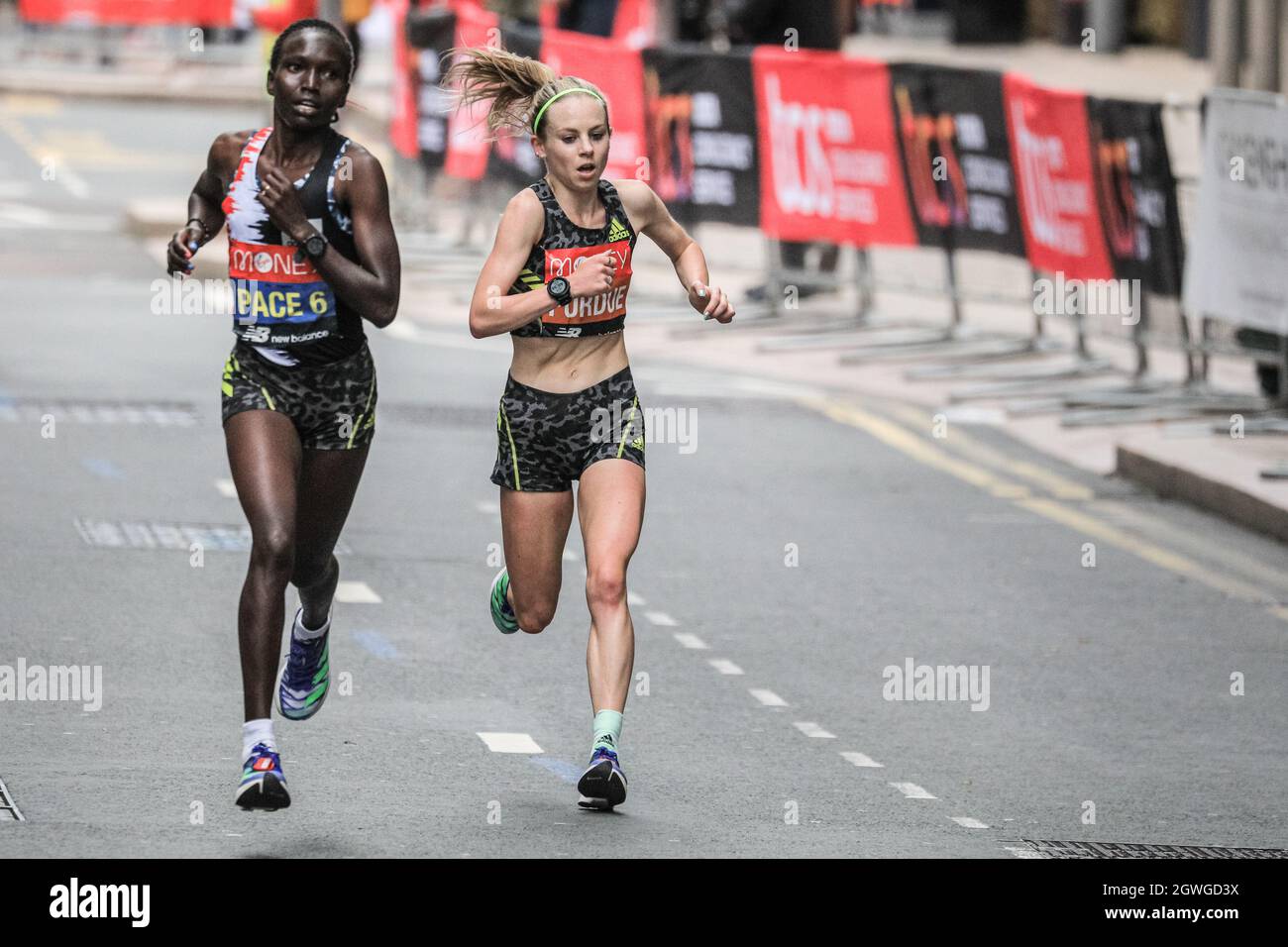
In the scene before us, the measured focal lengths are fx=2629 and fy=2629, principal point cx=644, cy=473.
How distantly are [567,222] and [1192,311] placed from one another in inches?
282

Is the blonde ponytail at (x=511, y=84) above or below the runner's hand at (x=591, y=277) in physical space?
above

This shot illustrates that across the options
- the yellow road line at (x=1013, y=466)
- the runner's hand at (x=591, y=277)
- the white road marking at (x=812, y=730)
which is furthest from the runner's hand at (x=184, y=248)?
the yellow road line at (x=1013, y=466)

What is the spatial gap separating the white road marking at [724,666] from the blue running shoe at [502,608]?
1348 mm

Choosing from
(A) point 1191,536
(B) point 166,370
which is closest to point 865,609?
(A) point 1191,536

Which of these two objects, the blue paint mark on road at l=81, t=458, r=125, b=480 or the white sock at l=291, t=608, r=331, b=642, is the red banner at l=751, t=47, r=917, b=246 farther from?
the white sock at l=291, t=608, r=331, b=642

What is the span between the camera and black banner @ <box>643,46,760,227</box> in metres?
17.7

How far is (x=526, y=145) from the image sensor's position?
2002cm

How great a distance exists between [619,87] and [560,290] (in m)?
12.2

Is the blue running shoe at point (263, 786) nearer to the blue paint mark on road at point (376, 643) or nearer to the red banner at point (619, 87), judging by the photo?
the blue paint mark on road at point (376, 643)

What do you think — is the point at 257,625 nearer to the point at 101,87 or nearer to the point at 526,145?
the point at 526,145

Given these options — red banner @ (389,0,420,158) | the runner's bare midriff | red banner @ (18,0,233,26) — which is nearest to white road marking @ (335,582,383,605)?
the runner's bare midriff

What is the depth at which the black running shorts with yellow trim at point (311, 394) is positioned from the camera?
6.92m

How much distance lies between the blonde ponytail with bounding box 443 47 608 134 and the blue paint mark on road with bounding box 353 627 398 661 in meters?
2.05

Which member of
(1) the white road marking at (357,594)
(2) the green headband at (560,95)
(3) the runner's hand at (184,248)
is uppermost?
(2) the green headband at (560,95)
